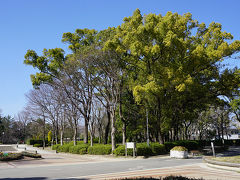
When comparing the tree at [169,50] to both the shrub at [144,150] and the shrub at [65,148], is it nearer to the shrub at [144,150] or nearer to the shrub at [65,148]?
the shrub at [144,150]

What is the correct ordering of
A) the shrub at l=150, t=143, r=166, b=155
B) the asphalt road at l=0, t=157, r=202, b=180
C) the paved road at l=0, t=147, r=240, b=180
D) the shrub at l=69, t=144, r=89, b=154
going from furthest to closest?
1. the shrub at l=69, t=144, r=89, b=154
2. the shrub at l=150, t=143, r=166, b=155
3. the asphalt road at l=0, t=157, r=202, b=180
4. the paved road at l=0, t=147, r=240, b=180

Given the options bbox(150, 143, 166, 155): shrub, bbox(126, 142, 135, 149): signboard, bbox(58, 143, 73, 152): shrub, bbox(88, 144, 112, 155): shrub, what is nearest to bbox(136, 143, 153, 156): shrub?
bbox(150, 143, 166, 155): shrub

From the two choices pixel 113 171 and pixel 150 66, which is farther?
pixel 150 66

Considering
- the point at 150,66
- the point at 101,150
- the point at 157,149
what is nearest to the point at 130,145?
the point at 157,149

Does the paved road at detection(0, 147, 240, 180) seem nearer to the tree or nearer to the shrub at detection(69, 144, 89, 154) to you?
the tree

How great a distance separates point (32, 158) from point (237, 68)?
23.6m

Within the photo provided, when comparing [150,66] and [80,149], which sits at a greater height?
[150,66]

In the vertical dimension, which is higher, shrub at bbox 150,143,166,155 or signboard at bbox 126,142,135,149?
signboard at bbox 126,142,135,149

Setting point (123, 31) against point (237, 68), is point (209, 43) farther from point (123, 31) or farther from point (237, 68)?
point (123, 31)

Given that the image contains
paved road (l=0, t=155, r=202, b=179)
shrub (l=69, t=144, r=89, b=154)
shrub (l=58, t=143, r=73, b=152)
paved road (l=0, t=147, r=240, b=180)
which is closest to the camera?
paved road (l=0, t=147, r=240, b=180)

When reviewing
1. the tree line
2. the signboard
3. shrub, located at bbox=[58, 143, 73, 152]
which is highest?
the tree line

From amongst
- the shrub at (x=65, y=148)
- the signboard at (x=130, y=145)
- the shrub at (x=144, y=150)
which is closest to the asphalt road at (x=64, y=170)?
the signboard at (x=130, y=145)

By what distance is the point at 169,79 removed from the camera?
21781 millimetres

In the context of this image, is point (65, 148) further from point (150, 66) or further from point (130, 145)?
point (150, 66)
